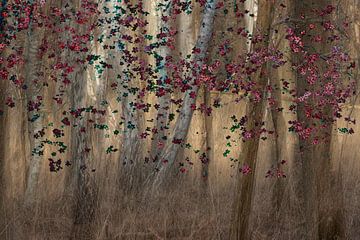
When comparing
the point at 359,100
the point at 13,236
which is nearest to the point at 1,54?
the point at 13,236

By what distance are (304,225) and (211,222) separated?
96 centimetres

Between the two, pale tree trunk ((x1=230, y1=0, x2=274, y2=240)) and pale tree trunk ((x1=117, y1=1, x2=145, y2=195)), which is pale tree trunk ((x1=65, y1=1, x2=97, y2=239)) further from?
pale tree trunk ((x1=230, y1=0, x2=274, y2=240))

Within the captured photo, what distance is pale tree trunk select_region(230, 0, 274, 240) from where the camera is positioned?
5926 mm

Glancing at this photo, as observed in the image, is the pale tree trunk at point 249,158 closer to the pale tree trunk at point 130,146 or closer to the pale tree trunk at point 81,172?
the pale tree trunk at point 81,172

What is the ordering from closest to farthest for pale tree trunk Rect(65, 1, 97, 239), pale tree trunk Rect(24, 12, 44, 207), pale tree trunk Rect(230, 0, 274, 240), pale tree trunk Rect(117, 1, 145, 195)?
pale tree trunk Rect(230, 0, 274, 240), pale tree trunk Rect(65, 1, 97, 239), pale tree trunk Rect(117, 1, 145, 195), pale tree trunk Rect(24, 12, 44, 207)

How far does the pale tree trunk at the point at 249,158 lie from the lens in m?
5.93

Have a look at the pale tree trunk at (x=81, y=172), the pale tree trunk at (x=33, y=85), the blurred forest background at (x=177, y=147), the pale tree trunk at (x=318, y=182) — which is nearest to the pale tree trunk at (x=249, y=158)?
the blurred forest background at (x=177, y=147)

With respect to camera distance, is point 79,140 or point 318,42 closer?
point 318,42

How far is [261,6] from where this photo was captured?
19.7 ft

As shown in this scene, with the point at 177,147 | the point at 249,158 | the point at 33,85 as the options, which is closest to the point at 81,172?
the point at 33,85

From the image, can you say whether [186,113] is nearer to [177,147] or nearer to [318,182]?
[177,147]

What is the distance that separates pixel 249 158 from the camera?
5.95m

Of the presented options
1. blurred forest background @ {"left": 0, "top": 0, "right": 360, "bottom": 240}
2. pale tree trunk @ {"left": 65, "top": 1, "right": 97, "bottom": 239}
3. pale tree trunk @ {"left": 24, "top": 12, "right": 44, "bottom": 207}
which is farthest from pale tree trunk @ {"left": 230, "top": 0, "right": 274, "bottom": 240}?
pale tree trunk @ {"left": 24, "top": 12, "right": 44, "bottom": 207}

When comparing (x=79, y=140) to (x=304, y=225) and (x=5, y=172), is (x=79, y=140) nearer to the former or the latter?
(x=5, y=172)
